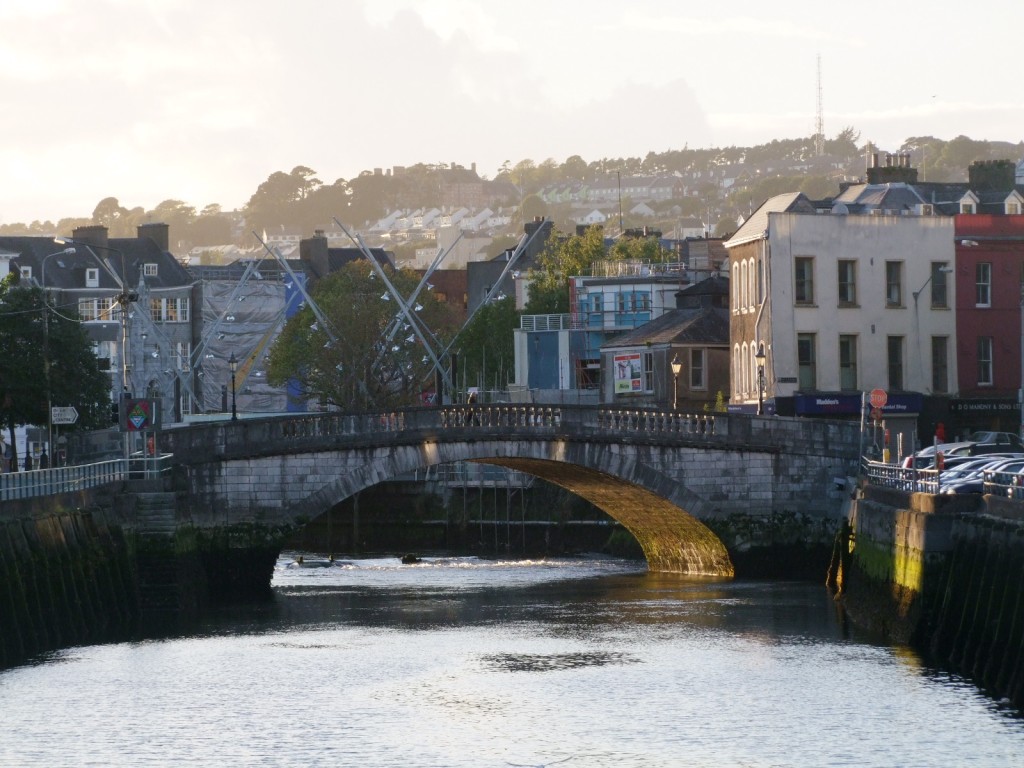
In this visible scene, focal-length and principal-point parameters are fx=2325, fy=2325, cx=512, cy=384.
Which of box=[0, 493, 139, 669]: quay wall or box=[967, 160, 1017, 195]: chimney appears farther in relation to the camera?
box=[967, 160, 1017, 195]: chimney

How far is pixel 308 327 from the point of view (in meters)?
136

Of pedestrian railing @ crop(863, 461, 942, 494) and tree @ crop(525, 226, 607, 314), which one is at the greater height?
tree @ crop(525, 226, 607, 314)

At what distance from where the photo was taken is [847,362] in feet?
287

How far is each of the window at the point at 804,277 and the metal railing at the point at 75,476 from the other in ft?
90.5

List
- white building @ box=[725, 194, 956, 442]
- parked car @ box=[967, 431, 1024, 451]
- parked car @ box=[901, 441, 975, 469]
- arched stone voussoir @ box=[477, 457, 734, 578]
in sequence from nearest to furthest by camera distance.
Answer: parked car @ box=[901, 441, 975, 469], arched stone voussoir @ box=[477, 457, 734, 578], parked car @ box=[967, 431, 1024, 451], white building @ box=[725, 194, 956, 442]

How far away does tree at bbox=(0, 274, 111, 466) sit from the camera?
88438mm

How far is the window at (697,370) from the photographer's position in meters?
103

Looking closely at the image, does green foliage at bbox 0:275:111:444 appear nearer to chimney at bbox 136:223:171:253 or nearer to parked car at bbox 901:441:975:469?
parked car at bbox 901:441:975:469

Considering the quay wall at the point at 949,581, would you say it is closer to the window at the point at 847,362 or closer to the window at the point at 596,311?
the window at the point at 847,362

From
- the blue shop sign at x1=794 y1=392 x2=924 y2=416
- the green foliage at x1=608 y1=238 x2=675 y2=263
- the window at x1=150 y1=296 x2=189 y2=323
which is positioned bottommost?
the blue shop sign at x1=794 y1=392 x2=924 y2=416

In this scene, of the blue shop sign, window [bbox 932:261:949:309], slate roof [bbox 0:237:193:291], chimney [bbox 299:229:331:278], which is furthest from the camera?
chimney [bbox 299:229:331:278]

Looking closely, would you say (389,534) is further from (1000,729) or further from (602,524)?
(1000,729)

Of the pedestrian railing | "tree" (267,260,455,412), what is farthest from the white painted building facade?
"tree" (267,260,455,412)

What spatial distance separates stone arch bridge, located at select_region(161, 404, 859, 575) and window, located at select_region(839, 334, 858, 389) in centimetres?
1164
